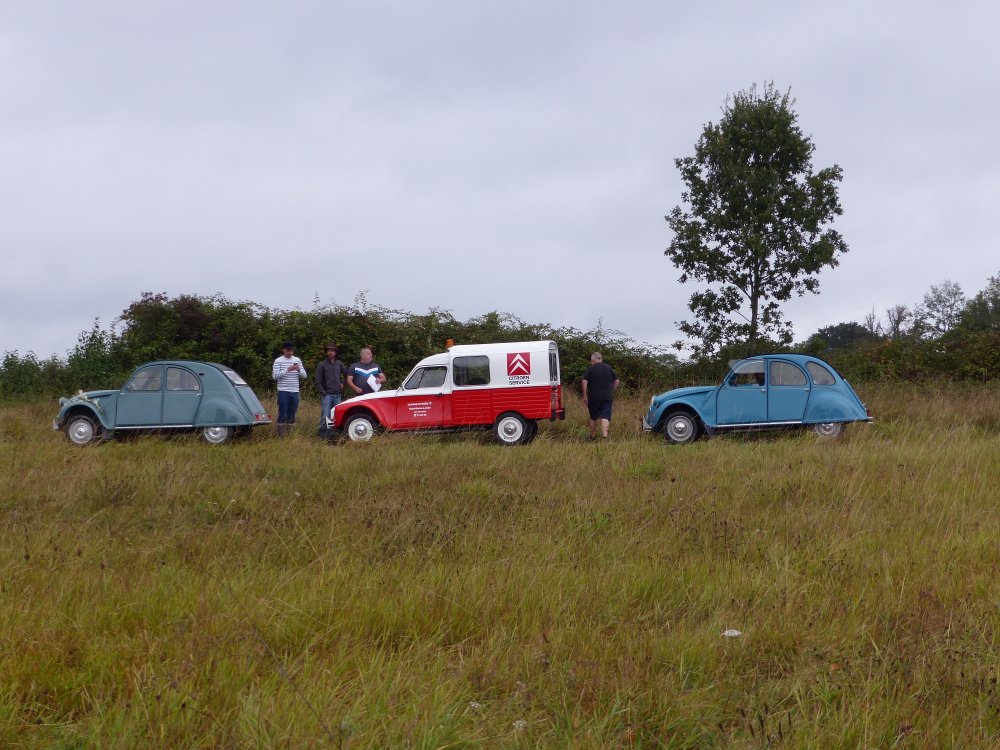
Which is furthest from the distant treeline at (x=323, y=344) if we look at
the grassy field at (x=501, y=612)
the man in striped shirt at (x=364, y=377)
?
the grassy field at (x=501, y=612)

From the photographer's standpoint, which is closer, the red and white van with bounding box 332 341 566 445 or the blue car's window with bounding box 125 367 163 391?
the blue car's window with bounding box 125 367 163 391

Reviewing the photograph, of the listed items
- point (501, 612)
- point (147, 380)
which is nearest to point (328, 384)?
point (147, 380)

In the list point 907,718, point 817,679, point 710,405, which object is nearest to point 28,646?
point 817,679

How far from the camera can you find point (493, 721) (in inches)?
112

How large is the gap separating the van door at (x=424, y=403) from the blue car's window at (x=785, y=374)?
5846 mm

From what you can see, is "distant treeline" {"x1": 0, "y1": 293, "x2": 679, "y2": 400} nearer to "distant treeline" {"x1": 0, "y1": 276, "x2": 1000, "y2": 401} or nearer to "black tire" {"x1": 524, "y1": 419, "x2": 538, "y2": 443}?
"distant treeline" {"x1": 0, "y1": 276, "x2": 1000, "y2": 401}

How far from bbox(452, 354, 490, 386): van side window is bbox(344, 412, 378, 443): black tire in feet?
5.72

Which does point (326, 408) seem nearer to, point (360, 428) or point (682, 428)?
point (360, 428)

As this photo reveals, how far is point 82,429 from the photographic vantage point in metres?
13.2

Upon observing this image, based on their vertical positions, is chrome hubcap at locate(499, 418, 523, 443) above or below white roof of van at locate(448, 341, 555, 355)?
below

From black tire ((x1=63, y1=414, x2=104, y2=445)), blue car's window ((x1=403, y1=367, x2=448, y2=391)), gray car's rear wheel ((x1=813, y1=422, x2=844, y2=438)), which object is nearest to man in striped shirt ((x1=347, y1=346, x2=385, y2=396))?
blue car's window ((x1=403, y1=367, x2=448, y2=391))

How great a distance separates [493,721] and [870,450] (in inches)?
341

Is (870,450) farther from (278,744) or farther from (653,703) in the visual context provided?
(278,744)

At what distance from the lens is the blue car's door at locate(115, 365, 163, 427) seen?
1315 centimetres
